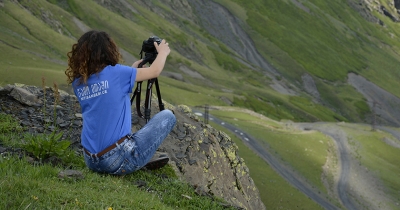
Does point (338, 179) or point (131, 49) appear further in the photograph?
point (131, 49)

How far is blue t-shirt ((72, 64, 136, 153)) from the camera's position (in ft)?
29.7

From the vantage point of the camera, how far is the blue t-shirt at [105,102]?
29.7 ft

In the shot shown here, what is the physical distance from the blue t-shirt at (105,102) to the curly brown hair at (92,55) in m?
0.14

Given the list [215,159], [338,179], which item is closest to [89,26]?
[338,179]

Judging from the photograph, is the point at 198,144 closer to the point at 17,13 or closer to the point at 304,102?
the point at 17,13

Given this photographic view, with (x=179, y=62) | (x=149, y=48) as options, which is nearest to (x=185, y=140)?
(x=149, y=48)

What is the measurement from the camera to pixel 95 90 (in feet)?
29.8

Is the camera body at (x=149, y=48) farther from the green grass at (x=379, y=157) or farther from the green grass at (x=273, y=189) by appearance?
the green grass at (x=379, y=157)

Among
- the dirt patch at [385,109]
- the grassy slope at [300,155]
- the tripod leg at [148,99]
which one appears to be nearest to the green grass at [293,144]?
the grassy slope at [300,155]

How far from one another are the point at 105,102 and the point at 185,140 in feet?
24.1

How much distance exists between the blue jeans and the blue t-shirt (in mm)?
245

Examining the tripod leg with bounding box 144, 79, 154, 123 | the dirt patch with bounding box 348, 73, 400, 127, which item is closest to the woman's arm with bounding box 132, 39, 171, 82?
the tripod leg with bounding box 144, 79, 154, 123

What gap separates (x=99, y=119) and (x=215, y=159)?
8.67 m

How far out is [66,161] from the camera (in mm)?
10273
